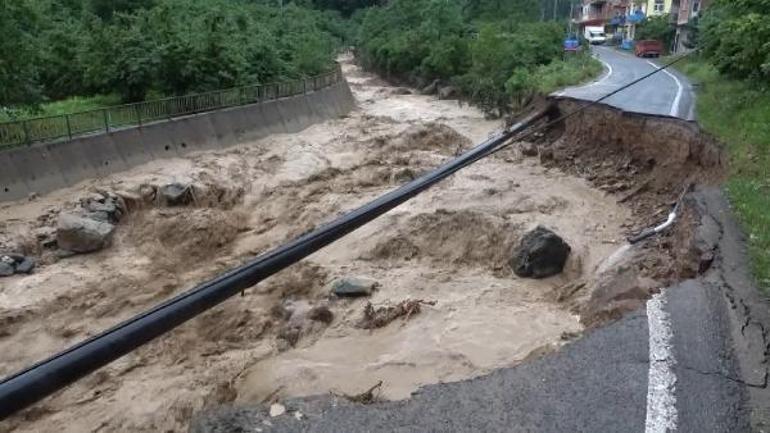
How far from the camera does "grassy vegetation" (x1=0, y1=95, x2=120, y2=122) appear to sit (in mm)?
17556

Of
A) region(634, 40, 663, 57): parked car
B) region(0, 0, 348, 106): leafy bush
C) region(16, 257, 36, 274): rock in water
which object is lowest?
region(634, 40, 663, 57): parked car

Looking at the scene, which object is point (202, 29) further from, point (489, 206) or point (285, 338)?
point (285, 338)

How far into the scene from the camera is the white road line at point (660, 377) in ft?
17.1

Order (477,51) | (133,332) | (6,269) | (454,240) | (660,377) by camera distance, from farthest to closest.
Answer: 1. (477,51)
2. (454,240)
3. (6,269)
4. (660,377)
5. (133,332)

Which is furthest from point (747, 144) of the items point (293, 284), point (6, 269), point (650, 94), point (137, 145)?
point (137, 145)

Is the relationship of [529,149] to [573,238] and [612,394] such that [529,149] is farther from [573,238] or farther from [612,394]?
[612,394]

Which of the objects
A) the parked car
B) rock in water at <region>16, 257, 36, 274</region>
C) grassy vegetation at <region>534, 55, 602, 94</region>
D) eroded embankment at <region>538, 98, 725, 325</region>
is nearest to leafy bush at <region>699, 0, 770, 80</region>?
eroded embankment at <region>538, 98, 725, 325</region>

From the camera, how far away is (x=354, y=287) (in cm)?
1231

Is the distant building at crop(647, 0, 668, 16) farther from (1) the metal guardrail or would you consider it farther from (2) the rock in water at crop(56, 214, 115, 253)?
(2) the rock in water at crop(56, 214, 115, 253)

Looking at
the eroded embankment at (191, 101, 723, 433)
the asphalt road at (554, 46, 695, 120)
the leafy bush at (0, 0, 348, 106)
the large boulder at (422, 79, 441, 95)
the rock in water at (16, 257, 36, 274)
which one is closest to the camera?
the eroded embankment at (191, 101, 723, 433)

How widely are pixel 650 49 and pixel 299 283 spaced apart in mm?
44706

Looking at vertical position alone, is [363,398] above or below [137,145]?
above

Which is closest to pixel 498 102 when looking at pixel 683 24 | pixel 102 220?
pixel 102 220

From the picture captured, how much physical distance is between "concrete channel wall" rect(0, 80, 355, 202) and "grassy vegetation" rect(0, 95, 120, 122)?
53.1 inches
